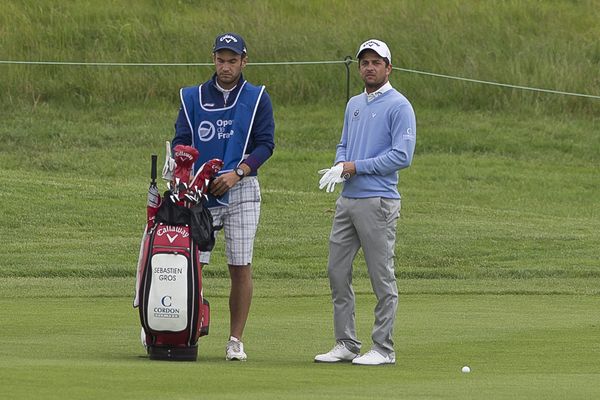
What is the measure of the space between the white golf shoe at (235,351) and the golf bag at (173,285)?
197 mm

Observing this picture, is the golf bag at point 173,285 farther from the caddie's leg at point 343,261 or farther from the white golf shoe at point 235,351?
the caddie's leg at point 343,261

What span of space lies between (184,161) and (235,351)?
1101mm

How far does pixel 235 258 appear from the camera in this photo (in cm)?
888

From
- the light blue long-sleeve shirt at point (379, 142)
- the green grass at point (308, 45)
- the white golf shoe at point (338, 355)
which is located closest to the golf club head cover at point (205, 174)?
the light blue long-sleeve shirt at point (379, 142)

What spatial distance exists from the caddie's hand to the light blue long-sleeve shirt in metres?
0.63

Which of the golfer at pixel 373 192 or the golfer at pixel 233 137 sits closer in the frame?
the golfer at pixel 373 192

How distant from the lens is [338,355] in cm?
862

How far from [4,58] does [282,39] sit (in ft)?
18.6

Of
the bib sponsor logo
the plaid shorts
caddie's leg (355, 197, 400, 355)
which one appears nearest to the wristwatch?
the plaid shorts

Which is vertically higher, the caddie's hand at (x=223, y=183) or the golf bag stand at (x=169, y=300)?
the caddie's hand at (x=223, y=183)

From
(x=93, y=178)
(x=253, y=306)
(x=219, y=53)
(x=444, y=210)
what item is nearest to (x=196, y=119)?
(x=219, y=53)

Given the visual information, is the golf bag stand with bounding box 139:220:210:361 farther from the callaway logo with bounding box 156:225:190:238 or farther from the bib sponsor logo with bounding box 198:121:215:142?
the bib sponsor logo with bounding box 198:121:215:142

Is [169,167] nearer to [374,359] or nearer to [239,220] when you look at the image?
[239,220]

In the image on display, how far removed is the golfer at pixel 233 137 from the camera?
874 centimetres
